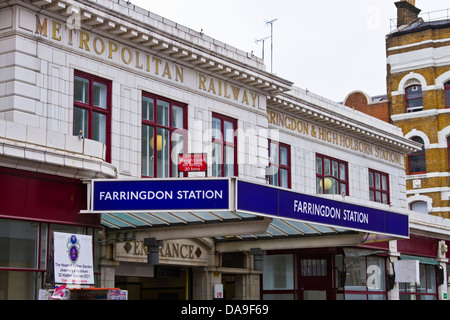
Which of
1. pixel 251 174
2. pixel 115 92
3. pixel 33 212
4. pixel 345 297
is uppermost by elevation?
pixel 115 92

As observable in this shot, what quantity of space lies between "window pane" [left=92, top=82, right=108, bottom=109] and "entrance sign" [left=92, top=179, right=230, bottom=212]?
11.9 feet

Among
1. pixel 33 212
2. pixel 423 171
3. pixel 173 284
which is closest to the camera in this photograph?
pixel 33 212

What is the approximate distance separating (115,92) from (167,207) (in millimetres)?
4857

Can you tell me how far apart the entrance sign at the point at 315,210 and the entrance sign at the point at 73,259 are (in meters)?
3.52

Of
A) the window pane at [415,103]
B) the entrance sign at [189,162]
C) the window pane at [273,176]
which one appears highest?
the window pane at [415,103]

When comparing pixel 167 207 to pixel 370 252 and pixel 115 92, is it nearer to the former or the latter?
pixel 115 92

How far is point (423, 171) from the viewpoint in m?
50.6

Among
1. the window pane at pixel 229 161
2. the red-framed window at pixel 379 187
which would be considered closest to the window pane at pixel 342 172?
the red-framed window at pixel 379 187

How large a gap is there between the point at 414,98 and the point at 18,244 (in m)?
39.0

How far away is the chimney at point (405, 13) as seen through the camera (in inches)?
2135

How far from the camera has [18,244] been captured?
16.5m

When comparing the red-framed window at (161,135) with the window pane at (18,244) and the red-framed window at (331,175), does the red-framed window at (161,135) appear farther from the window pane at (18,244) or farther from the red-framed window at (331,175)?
the red-framed window at (331,175)

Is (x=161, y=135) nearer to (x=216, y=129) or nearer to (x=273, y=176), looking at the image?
(x=216, y=129)
